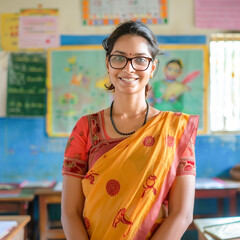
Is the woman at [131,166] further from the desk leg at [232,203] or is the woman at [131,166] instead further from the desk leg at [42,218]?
the desk leg at [232,203]

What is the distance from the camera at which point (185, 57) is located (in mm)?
2840

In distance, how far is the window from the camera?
290cm

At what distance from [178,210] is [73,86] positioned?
6.48 feet

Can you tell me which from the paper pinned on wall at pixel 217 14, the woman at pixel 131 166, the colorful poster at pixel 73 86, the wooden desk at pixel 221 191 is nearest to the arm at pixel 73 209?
the woman at pixel 131 166

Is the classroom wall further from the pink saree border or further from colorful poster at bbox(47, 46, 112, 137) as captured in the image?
the pink saree border

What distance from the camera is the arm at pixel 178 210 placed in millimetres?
1099

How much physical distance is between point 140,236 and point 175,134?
1.39 ft

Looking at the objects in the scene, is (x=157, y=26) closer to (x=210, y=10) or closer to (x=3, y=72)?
(x=210, y=10)

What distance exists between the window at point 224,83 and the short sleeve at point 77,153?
196cm

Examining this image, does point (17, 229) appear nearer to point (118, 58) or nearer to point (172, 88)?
point (118, 58)

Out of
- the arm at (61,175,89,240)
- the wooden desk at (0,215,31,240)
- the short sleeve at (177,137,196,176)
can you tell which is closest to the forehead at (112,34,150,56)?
the short sleeve at (177,137,196,176)

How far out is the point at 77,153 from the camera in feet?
4.02

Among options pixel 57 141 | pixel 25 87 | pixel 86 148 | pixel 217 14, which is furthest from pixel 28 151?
pixel 217 14

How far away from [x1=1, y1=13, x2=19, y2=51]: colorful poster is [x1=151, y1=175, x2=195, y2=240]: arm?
90.6 inches
